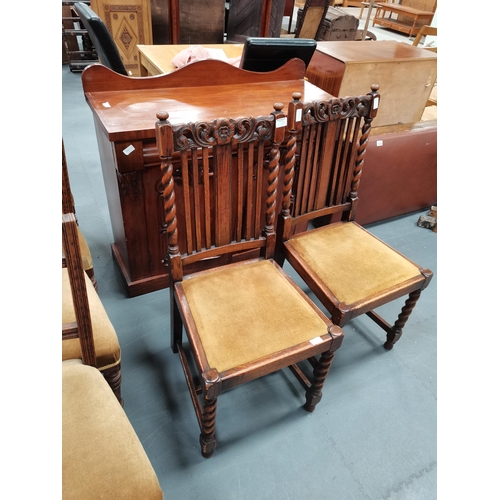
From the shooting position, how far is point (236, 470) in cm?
128

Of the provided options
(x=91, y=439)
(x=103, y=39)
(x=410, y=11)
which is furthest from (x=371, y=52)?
(x=410, y=11)

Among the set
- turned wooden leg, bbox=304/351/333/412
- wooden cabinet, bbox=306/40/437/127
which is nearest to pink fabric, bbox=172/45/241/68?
wooden cabinet, bbox=306/40/437/127

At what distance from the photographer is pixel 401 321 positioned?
163 centimetres

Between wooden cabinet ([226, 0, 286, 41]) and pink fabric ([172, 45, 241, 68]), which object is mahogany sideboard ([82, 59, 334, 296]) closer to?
pink fabric ([172, 45, 241, 68])

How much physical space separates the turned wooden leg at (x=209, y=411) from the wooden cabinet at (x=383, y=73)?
1939mm

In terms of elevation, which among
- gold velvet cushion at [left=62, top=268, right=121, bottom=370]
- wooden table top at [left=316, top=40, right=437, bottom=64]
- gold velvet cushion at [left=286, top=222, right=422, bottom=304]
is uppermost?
wooden table top at [left=316, top=40, right=437, bottom=64]

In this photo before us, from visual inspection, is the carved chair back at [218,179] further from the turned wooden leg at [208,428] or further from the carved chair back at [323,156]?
the turned wooden leg at [208,428]

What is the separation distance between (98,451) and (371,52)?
2.58m

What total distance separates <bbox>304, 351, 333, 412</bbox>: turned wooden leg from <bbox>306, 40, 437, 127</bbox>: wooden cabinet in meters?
1.70

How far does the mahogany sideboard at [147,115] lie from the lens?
1.44 m

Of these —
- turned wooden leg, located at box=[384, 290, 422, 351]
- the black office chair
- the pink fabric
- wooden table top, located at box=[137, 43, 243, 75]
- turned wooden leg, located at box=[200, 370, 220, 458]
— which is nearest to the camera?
turned wooden leg, located at box=[200, 370, 220, 458]

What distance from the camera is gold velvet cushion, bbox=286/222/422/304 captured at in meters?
1.36

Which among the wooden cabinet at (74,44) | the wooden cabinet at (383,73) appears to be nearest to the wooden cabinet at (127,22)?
the wooden cabinet at (74,44)

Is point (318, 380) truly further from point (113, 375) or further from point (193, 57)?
point (193, 57)
